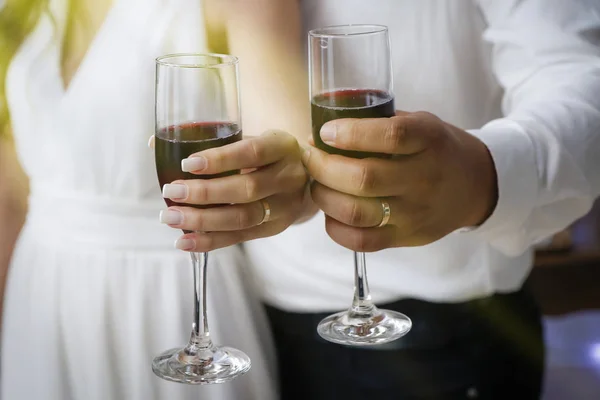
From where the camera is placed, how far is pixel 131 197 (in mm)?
972

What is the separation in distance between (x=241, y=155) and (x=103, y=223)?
37cm

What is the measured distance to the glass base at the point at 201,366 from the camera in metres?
0.69

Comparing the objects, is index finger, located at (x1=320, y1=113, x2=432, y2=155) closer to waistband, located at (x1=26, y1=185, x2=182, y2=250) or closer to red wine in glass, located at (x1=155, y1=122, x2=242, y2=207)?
red wine in glass, located at (x1=155, y1=122, x2=242, y2=207)

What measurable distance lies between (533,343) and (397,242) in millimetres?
375

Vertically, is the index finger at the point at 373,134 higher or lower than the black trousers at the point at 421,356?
higher

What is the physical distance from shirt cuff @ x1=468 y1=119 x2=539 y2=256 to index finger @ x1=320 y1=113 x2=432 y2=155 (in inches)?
6.3

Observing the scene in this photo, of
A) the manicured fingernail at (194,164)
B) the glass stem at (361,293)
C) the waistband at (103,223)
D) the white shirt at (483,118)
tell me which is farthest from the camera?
the waistband at (103,223)

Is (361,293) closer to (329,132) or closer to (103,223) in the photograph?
(329,132)

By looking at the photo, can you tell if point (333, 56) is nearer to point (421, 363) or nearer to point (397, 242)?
point (397, 242)

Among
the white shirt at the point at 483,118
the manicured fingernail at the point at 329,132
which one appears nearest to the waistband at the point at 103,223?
the white shirt at the point at 483,118

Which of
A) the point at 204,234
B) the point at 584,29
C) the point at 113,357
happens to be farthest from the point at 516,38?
the point at 113,357

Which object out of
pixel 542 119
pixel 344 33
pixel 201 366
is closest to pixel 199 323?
pixel 201 366

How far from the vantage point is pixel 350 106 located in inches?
27.1

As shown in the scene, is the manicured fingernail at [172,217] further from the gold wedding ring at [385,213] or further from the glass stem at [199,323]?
the gold wedding ring at [385,213]
